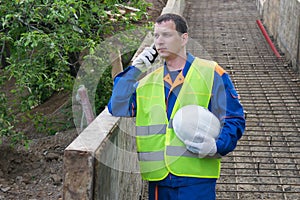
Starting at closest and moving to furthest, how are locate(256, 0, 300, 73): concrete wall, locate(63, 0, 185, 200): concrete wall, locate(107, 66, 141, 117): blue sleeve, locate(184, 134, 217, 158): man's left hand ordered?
locate(63, 0, 185, 200): concrete wall
locate(184, 134, 217, 158): man's left hand
locate(107, 66, 141, 117): blue sleeve
locate(256, 0, 300, 73): concrete wall

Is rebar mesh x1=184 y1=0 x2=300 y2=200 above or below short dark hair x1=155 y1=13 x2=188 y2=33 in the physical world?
below

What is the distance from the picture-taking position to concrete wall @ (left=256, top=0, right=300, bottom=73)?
10664 millimetres

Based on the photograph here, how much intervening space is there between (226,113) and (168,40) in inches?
22.8

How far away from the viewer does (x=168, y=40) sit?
3357mm

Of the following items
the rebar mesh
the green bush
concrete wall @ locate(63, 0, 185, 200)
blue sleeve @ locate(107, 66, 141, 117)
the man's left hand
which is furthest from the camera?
the green bush

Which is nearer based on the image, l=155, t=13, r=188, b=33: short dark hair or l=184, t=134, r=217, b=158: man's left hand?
l=184, t=134, r=217, b=158: man's left hand

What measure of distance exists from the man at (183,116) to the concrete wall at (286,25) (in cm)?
753

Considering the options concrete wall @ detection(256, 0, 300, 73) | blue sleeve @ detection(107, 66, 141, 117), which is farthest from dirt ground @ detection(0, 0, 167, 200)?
concrete wall @ detection(256, 0, 300, 73)

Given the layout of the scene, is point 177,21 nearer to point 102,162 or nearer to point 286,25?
point 102,162

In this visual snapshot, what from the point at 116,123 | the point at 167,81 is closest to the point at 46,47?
the point at 116,123

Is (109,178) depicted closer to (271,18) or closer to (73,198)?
(73,198)

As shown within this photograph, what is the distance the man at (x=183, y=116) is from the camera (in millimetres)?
3295

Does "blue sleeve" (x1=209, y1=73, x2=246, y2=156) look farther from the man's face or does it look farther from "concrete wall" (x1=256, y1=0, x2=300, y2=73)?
"concrete wall" (x1=256, y1=0, x2=300, y2=73)

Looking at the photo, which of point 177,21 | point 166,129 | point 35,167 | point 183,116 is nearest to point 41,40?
point 35,167
